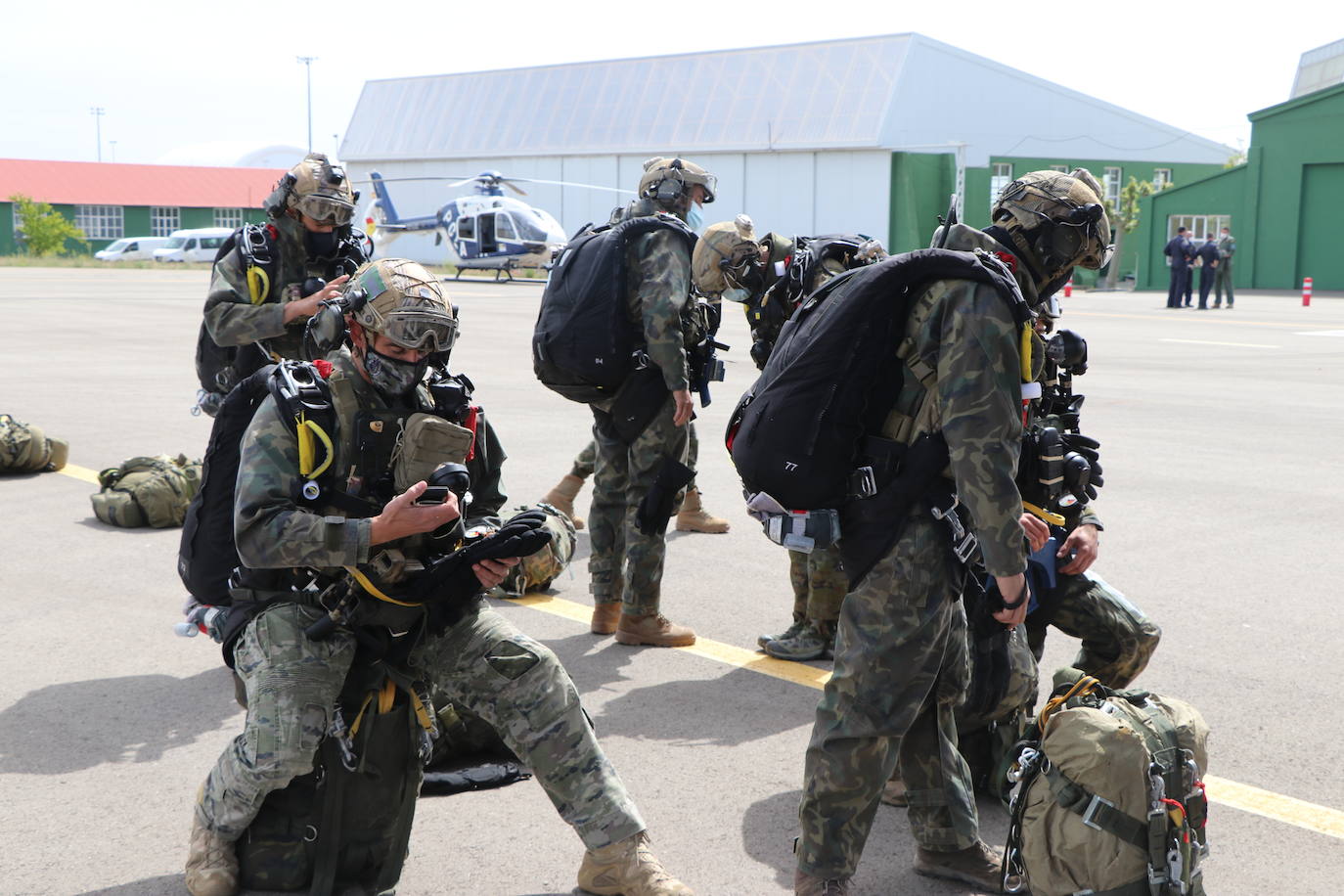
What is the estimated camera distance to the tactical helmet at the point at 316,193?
18.6 feet

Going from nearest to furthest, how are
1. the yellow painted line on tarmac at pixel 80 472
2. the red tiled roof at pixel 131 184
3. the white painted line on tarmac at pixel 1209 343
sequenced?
the yellow painted line on tarmac at pixel 80 472, the white painted line on tarmac at pixel 1209 343, the red tiled roof at pixel 131 184

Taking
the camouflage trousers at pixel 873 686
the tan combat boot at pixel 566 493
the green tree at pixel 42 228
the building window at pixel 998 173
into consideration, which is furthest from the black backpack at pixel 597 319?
the green tree at pixel 42 228

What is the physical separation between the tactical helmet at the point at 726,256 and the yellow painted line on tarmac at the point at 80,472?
231 inches

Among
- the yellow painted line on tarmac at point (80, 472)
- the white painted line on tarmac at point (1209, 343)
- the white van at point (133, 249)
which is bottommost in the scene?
the yellow painted line on tarmac at point (80, 472)

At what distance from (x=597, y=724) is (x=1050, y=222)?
2562 millimetres

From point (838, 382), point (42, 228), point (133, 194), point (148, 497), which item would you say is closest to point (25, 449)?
point (148, 497)

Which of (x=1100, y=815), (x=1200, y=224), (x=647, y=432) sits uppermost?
(x=1200, y=224)

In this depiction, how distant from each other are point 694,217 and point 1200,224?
146ft

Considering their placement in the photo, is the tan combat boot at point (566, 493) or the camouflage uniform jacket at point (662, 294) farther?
the tan combat boot at point (566, 493)

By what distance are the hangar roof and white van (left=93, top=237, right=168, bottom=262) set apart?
14783 mm

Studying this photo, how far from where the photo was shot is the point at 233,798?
3.42 m

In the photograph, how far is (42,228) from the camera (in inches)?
2537

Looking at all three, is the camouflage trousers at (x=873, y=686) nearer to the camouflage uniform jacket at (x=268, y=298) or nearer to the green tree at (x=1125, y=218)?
the camouflage uniform jacket at (x=268, y=298)

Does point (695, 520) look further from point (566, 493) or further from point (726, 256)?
point (726, 256)
